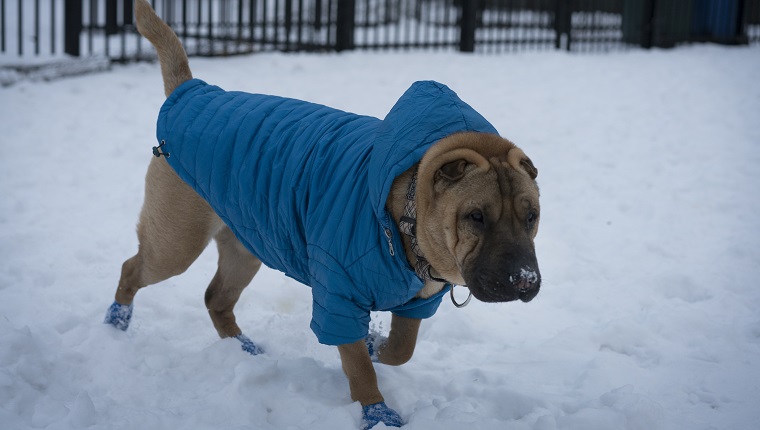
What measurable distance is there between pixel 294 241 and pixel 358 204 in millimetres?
416

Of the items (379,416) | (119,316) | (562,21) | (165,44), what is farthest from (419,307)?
(562,21)

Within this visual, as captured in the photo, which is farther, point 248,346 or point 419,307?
point 248,346

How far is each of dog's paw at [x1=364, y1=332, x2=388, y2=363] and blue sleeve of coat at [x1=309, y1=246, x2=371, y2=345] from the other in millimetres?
506

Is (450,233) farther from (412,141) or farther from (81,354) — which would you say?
(81,354)

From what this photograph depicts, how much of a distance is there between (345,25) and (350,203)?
7937 millimetres

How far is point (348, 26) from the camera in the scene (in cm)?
1056

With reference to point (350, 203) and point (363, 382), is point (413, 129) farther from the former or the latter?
point (363, 382)

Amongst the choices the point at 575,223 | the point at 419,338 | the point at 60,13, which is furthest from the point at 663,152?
the point at 60,13

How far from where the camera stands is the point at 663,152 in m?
7.71

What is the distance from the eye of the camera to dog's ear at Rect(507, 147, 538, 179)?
113 inches

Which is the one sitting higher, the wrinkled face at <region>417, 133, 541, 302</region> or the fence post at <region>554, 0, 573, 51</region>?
the fence post at <region>554, 0, 573, 51</region>

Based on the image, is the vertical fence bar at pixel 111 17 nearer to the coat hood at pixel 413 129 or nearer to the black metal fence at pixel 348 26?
the black metal fence at pixel 348 26

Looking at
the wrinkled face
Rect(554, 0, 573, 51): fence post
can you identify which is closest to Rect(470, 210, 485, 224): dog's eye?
the wrinkled face

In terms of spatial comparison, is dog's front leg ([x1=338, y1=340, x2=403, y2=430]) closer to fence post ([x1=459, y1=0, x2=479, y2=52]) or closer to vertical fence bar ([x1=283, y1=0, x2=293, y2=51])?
vertical fence bar ([x1=283, y1=0, x2=293, y2=51])
